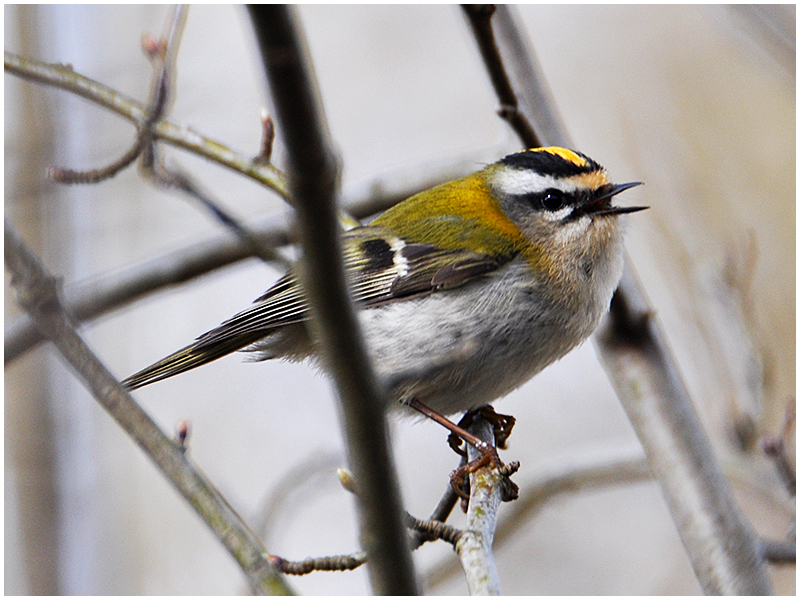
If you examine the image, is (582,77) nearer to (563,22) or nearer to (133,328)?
(563,22)

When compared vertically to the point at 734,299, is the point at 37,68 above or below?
above

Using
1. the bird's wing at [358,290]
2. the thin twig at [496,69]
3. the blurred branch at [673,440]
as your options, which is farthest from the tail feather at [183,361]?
the blurred branch at [673,440]

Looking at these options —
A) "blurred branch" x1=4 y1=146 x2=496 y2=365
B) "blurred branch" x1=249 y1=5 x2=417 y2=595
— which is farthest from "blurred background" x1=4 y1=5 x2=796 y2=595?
"blurred branch" x1=249 y1=5 x2=417 y2=595

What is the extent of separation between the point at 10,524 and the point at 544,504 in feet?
6.16

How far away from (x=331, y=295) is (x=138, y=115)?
1.53 metres

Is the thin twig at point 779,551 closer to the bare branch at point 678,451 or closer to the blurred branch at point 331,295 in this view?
the bare branch at point 678,451

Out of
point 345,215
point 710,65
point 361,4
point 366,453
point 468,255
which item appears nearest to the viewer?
point 366,453

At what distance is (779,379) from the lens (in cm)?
379

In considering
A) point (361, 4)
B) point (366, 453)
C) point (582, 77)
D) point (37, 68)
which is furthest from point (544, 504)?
point (361, 4)

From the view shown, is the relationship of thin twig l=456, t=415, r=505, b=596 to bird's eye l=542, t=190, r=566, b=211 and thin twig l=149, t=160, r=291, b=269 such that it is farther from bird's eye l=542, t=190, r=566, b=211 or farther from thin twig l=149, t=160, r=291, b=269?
thin twig l=149, t=160, r=291, b=269

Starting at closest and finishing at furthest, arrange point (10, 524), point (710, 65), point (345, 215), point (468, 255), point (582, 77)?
point (468, 255) < point (345, 215) < point (10, 524) < point (710, 65) < point (582, 77)

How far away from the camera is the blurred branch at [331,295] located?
0.65m

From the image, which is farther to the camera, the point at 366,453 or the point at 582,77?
the point at 582,77

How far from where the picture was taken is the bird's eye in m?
2.01
